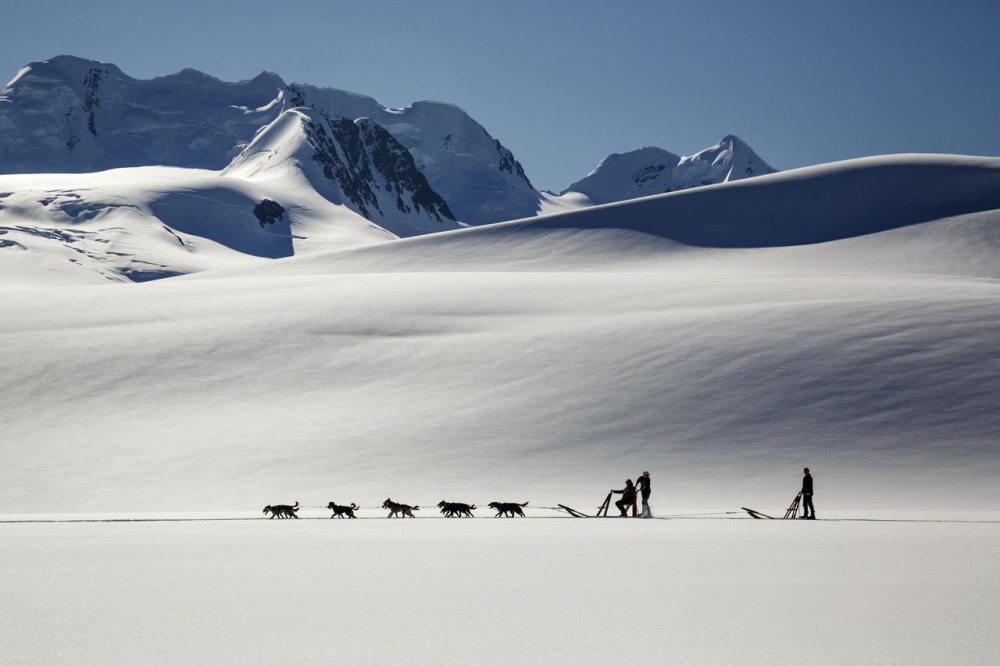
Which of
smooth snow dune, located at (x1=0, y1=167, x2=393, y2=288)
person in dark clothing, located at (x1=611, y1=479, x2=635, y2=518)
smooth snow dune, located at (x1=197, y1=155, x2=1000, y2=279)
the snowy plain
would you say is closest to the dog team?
the snowy plain

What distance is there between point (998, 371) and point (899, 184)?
5978cm

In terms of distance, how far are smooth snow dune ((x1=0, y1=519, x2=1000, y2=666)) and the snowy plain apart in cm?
7

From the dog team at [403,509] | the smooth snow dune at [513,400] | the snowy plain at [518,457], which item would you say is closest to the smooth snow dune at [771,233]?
the snowy plain at [518,457]

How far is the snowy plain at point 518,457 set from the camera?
9.44 metres

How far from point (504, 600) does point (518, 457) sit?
21.2 meters

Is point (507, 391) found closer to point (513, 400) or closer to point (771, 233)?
point (513, 400)

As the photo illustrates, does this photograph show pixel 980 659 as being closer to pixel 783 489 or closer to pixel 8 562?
pixel 8 562

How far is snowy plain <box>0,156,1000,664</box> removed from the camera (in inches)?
372

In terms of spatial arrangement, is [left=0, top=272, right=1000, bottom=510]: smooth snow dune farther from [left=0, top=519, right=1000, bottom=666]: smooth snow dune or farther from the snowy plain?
[left=0, top=519, right=1000, bottom=666]: smooth snow dune

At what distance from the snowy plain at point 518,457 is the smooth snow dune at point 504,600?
0.07m

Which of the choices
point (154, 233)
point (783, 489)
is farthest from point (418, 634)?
point (154, 233)

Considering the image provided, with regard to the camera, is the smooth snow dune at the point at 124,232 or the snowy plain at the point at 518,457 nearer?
the snowy plain at the point at 518,457

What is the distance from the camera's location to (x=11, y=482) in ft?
99.1

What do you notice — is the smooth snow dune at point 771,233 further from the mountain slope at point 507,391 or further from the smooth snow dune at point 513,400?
the smooth snow dune at point 513,400
